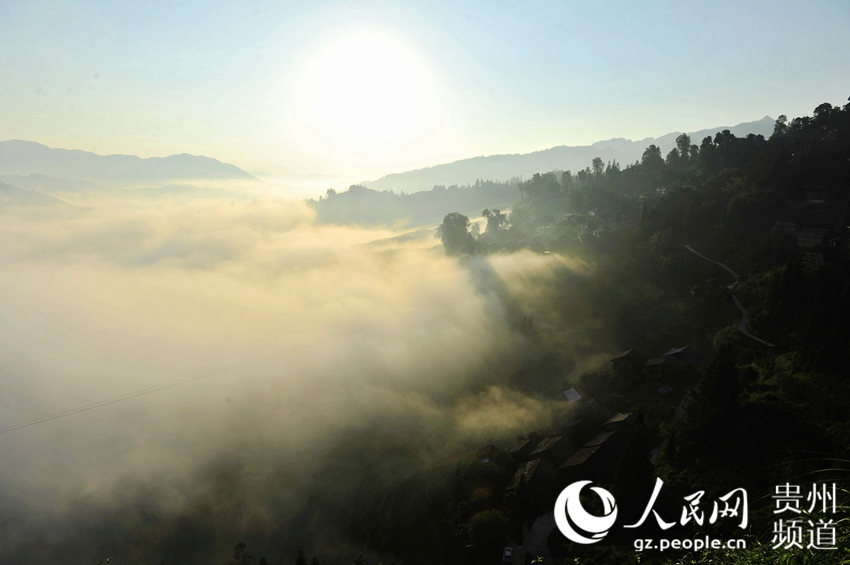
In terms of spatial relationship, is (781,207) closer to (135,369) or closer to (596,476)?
(596,476)

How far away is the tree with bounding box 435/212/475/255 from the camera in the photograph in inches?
4759

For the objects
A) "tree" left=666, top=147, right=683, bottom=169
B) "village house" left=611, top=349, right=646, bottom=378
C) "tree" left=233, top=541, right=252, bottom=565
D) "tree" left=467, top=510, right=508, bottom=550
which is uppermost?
"tree" left=666, top=147, right=683, bottom=169

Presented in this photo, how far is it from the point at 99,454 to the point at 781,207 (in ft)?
378

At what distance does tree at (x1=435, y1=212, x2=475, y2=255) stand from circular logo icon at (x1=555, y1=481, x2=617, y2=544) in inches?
3605

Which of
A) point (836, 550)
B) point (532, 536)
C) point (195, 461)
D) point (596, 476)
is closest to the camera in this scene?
point (836, 550)

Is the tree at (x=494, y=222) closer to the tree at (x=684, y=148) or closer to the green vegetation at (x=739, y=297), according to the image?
the green vegetation at (x=739, y=297)

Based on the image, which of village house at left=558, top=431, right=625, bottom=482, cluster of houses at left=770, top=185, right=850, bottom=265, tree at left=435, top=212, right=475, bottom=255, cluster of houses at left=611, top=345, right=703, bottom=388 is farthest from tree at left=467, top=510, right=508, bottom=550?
tree at left=435, top=212, right=475, bottom=255

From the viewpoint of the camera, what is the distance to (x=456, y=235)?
400 ft

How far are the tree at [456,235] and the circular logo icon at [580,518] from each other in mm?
91562

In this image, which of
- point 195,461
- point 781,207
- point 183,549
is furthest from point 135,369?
point 781,207

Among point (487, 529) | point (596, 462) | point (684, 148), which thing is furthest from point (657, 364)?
point (684, 148)

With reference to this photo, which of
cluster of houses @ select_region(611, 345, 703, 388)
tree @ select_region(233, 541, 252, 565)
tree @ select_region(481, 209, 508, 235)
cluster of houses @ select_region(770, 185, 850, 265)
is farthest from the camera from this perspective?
tree @ select_region(481, 209, 508, 235)

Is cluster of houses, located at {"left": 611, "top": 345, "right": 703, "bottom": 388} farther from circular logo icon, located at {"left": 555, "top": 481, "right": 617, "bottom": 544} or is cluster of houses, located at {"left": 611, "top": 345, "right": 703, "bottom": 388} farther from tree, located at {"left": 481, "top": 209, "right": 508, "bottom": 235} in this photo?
tree, located at {"left": 481, "top": 209, "right": 508, "bottom": 235}

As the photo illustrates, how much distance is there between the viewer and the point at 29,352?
282 feet
